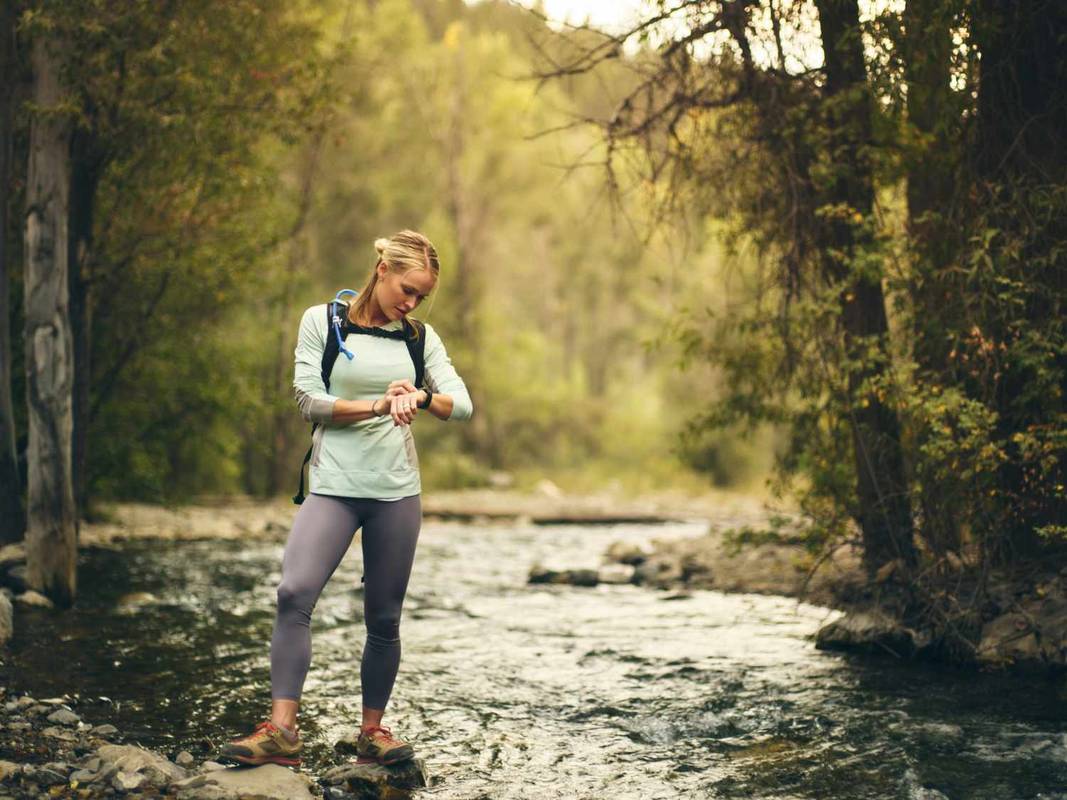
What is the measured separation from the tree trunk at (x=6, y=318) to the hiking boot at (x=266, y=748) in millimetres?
6494

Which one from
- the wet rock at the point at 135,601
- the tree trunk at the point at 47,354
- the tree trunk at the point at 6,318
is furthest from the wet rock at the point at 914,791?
the tree trunk at the point at 6,318

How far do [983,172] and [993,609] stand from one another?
309 cm

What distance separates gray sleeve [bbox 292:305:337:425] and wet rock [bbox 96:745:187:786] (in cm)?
165

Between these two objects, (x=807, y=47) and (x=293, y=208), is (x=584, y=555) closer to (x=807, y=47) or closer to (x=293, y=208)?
(x=807, y=47)

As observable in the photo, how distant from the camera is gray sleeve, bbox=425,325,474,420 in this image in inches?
195

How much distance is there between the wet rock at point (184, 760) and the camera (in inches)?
207

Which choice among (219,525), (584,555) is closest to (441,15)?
(219,525)

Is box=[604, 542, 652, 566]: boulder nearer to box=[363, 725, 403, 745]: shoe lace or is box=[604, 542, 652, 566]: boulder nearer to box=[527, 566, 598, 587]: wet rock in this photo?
box=[527, 566, 598, 587]: wet rock

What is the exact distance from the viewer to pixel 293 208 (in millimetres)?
24828

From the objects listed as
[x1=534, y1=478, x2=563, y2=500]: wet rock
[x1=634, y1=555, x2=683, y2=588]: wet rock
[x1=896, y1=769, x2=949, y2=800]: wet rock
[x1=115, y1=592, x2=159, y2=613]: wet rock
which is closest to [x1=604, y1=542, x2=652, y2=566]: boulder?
→ [x1=634, y1=555, x2=683, y2=588]: wet rock

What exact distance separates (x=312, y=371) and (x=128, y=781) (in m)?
1.88

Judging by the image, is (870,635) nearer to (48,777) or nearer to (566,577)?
(566,577)

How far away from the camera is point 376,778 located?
16.5ft

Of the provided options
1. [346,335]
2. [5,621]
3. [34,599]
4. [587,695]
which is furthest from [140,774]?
[34,599]
